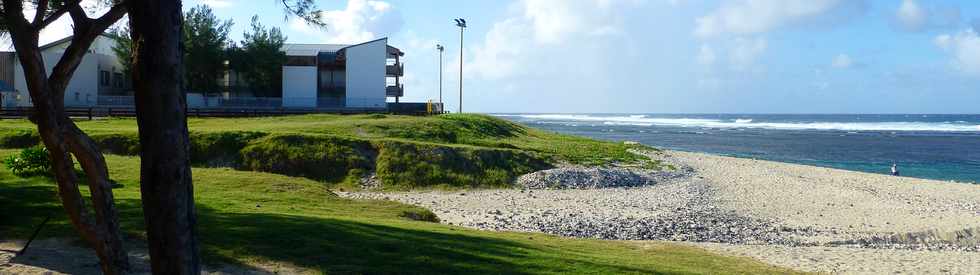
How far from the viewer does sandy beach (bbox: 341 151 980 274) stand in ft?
49.1

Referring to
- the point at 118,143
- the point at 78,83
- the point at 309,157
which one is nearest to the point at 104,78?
the point at 78,83

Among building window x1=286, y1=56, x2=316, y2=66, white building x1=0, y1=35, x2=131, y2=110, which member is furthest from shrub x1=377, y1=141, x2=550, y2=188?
building window x1=286, y1=56, x2=316, y2=66

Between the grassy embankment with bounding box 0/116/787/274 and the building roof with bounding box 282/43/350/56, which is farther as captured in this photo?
the building roof with bounding box 282/43/350/56

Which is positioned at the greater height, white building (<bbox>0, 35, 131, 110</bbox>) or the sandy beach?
white building (<bbox>0, 35, 131, 110</bbox>)

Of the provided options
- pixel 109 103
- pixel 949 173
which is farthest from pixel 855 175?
pixel 109 103

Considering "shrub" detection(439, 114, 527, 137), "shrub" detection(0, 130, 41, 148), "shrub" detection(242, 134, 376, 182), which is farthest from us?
"shrub" detection(439, 114, 527, 137)

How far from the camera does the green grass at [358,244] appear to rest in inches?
348

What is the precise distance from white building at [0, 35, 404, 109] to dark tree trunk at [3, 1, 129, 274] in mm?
42886

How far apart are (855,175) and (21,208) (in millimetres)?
34300

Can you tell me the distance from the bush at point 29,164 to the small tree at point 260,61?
38.7 metres

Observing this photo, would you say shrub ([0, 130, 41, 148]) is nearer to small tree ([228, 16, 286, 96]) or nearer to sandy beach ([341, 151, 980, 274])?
sandy beach ([341, 151, 980, 274])

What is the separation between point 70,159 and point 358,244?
3740 mm

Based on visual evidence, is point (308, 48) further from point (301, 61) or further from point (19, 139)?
point (19, 139)

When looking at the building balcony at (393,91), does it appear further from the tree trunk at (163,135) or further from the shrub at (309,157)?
the tree trunk at (163,135)
